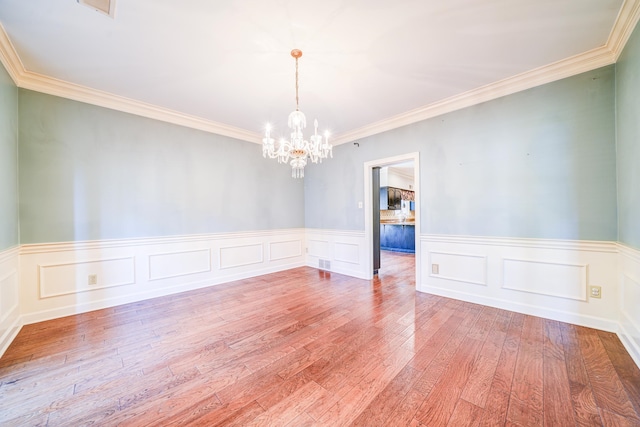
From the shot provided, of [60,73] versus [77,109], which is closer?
[60,73]

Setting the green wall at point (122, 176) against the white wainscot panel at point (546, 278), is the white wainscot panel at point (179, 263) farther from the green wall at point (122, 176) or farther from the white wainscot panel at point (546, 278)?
the white wainscot panel at point (546, 278)

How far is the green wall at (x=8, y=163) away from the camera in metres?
2.24

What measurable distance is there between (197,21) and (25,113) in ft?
7.98

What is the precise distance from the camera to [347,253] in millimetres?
4625

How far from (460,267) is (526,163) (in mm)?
1482

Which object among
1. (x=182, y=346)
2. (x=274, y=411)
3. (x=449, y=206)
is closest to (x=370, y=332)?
(x=274, y=411)

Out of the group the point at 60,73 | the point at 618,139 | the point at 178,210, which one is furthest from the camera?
the point at 178,210

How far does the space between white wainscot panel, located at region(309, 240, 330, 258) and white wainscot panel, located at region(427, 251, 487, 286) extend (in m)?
2.06

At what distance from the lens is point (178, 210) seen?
3.73 m

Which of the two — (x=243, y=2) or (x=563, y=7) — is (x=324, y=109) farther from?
(x=563, y=7)

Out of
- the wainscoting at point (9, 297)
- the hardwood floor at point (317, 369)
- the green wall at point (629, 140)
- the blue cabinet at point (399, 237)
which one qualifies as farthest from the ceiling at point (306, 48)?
the blue cabinet at point (399, 237)

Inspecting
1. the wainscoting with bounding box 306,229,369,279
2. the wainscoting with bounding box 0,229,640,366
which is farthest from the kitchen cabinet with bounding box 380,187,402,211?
the wainscoting with bounding box 0,229,640,366

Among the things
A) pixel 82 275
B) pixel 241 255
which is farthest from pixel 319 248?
pixel 82 275

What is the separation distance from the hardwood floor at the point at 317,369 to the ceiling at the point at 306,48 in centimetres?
270
